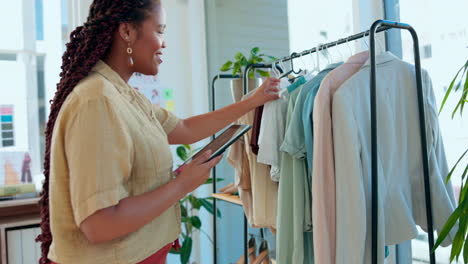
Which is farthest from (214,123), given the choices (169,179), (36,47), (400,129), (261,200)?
(36,47)

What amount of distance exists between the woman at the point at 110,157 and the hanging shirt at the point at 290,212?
1.15 ft

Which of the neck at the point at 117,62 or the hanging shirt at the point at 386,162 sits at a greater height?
the neck at the point at 117,62

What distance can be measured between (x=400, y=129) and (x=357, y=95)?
214 mm

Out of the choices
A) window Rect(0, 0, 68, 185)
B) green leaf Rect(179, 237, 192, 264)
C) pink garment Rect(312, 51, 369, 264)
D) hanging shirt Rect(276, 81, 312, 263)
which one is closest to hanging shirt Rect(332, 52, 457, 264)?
pink garment Rect(312, 51, 369, 264)

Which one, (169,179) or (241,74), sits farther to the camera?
(241,74)

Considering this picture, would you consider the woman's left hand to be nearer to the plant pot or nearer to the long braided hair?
the plant pot

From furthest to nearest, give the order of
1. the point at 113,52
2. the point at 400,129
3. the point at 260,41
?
the point at 260,41
the point at 400,129
the point at 113,52

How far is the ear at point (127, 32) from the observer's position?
0.97 meters

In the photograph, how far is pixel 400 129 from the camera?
124cm

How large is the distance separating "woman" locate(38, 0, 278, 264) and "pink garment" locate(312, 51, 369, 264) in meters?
0.31

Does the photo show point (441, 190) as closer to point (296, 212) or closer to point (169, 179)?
point (296, 212)

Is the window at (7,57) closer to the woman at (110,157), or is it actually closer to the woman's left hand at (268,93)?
the woman at (110,157)

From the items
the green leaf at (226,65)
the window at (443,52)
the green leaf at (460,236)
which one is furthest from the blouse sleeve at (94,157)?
the window at (443,52)

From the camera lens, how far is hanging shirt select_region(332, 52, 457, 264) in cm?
108
